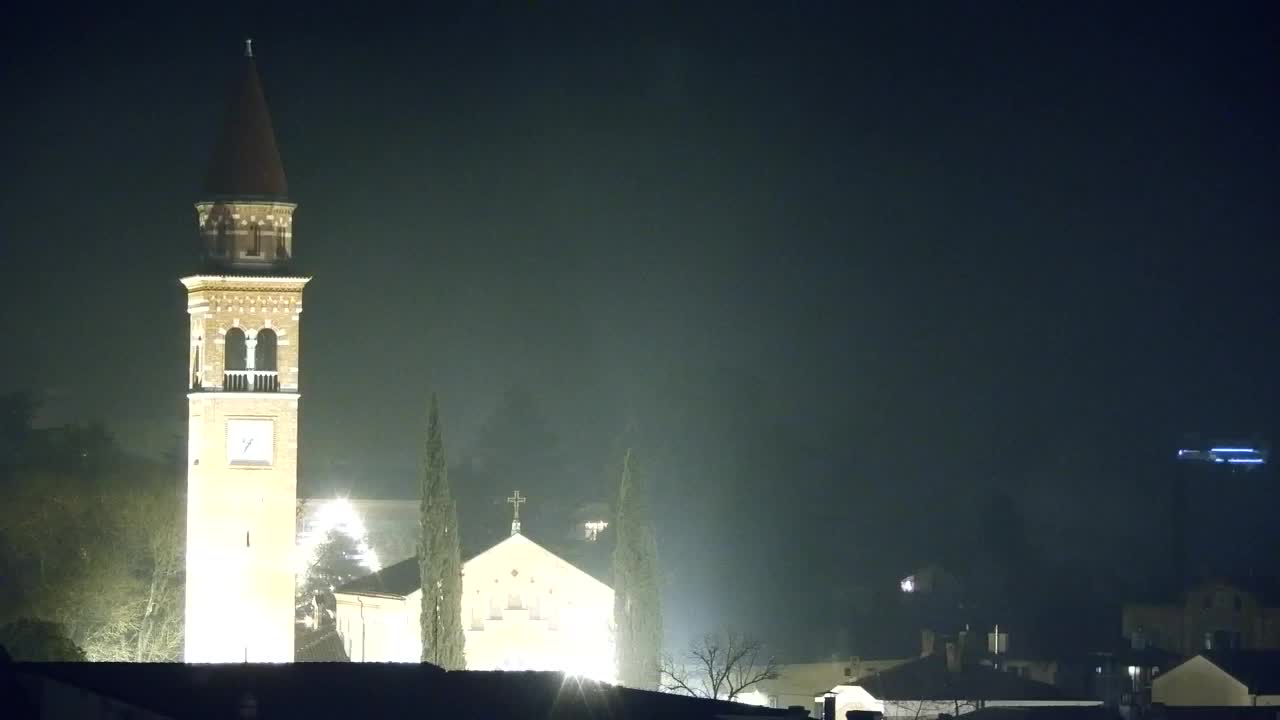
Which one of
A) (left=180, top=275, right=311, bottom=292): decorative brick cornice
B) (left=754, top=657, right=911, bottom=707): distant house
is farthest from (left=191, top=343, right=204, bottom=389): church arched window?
(left=754, top=657, right=911, bottom=707): distant house

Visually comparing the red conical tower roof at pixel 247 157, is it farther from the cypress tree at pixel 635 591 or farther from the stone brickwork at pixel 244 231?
the cypress tree at pixel 635 591

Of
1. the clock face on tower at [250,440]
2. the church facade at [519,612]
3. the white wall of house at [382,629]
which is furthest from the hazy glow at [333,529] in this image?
the clock face on tower at [250,440]

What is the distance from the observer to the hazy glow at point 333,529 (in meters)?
121

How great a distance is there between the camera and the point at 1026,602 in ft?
378

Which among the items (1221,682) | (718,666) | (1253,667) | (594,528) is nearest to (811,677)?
(718,666)

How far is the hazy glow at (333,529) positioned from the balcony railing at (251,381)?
40342 mm

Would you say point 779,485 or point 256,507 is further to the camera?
point 779,485

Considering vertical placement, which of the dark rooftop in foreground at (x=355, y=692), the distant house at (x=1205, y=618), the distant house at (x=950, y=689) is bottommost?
the dark rooftop in foreground at (x=355, y=692)

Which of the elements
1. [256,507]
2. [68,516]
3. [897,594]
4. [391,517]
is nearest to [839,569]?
[897,594]

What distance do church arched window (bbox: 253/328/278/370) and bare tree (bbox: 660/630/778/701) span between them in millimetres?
13866

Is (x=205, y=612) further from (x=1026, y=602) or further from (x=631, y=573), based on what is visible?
(x=1026, y=602)

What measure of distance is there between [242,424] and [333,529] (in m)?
54.1

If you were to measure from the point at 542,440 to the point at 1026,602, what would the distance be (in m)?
44.8

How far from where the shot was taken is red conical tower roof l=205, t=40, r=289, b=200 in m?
75.1
